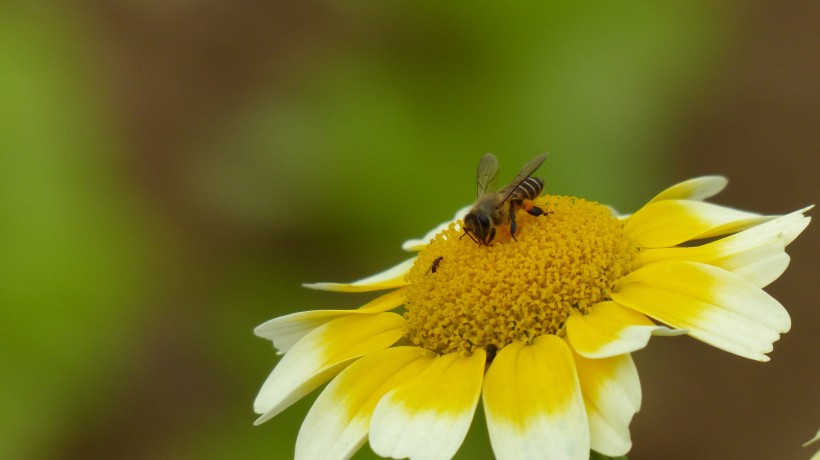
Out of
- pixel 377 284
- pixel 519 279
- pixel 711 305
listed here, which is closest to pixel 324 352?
pixel 377 284

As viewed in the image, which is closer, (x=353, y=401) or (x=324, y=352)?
(x=353, y=401)

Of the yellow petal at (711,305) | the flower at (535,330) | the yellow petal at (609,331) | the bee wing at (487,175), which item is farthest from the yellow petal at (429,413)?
→ the bee wing at (487,175)

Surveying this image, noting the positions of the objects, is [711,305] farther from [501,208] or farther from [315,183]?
[315,183]

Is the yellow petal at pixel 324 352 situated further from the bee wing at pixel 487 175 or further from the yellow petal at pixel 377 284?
the bee wing at pixel 487 175

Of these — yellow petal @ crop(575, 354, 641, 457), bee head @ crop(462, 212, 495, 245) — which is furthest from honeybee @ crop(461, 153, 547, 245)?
yellow petal @ crop(575, 354, 641, 457)

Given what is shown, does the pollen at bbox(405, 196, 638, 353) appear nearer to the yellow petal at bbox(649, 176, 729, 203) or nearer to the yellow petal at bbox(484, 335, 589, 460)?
the yellow petal at bbox(484, 335, 589, 460)

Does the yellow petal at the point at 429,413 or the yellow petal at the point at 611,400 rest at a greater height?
the yellow petal at the point at 429,413
